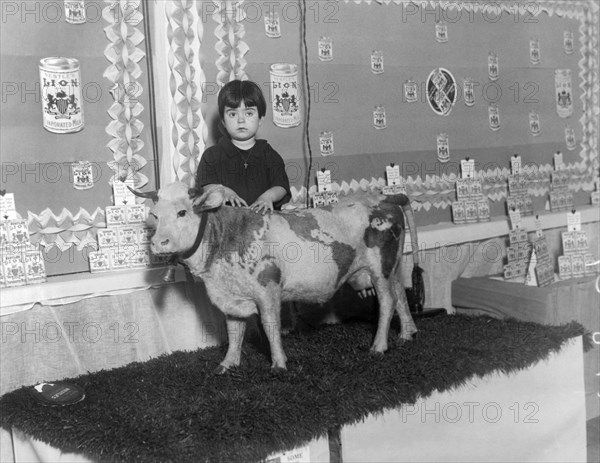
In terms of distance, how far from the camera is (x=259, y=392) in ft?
6.51

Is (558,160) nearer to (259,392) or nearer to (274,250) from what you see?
(274,250)

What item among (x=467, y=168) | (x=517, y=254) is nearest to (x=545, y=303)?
(x=517, y=254)

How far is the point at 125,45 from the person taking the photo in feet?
7.72

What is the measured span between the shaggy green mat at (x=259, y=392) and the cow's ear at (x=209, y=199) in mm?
473

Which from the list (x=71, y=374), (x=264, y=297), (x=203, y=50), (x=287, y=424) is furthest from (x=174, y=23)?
(x=287, y=424)

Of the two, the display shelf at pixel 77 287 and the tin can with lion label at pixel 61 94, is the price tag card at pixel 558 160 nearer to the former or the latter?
the display shelf at pixel 77 287

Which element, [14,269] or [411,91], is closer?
[14,269]

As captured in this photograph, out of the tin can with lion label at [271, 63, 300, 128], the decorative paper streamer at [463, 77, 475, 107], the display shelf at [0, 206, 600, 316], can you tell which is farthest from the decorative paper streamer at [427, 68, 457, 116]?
the display shelf at [0, 206, 600, 316]

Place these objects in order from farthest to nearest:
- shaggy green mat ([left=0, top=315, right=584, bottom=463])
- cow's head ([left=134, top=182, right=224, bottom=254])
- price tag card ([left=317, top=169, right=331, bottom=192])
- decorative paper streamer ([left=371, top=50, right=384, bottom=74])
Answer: decorative paper streamer ([left=371, top=50, right=384, bottom=74]) → price tag card ([left=317, top=169, right=331, bottom=192]) → cow's head ([left=134, top=182, right=224, bottom=254]) → shaggy green mat ([left=0, top=315, right=584, bottom=463])

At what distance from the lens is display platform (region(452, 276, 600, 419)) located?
2.84 m

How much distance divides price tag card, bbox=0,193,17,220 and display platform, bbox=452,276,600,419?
172cm

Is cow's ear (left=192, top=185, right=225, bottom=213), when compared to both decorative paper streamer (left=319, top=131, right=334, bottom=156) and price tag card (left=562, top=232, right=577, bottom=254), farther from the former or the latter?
price tag card (left=562, top=232, right=577, bottom=254)

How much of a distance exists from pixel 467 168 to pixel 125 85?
61.0 inches

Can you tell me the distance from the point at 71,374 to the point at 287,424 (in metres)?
0.80
